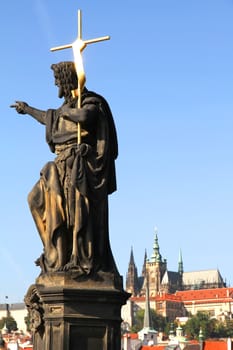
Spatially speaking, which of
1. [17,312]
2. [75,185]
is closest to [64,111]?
[75,185]

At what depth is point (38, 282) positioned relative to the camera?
25.0ft

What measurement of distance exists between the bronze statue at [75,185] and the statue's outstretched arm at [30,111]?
0.11m

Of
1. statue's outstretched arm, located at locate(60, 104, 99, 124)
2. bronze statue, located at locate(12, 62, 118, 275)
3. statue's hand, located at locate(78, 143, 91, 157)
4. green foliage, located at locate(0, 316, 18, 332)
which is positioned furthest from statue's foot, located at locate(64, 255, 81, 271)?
green foliage, located at locate(0, 316, 18, 332)

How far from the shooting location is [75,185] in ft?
24.8

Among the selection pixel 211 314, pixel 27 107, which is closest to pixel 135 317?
pixel 211 314

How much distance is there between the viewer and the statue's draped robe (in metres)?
7.55

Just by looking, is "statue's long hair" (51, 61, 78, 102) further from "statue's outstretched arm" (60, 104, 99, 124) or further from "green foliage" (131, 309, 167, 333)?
"green foliage" (131, 309, 167, 333)

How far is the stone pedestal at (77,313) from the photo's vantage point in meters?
7.31

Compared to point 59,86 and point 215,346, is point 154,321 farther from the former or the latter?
point 59,86

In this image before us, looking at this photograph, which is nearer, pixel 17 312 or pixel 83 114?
pixel 83 114

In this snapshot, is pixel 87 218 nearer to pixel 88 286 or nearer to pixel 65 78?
pixel 88 286

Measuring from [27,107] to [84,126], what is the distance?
850 millimetres

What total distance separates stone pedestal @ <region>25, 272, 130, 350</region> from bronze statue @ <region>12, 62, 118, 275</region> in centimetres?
14

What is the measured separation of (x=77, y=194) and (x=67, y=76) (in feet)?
3.99
